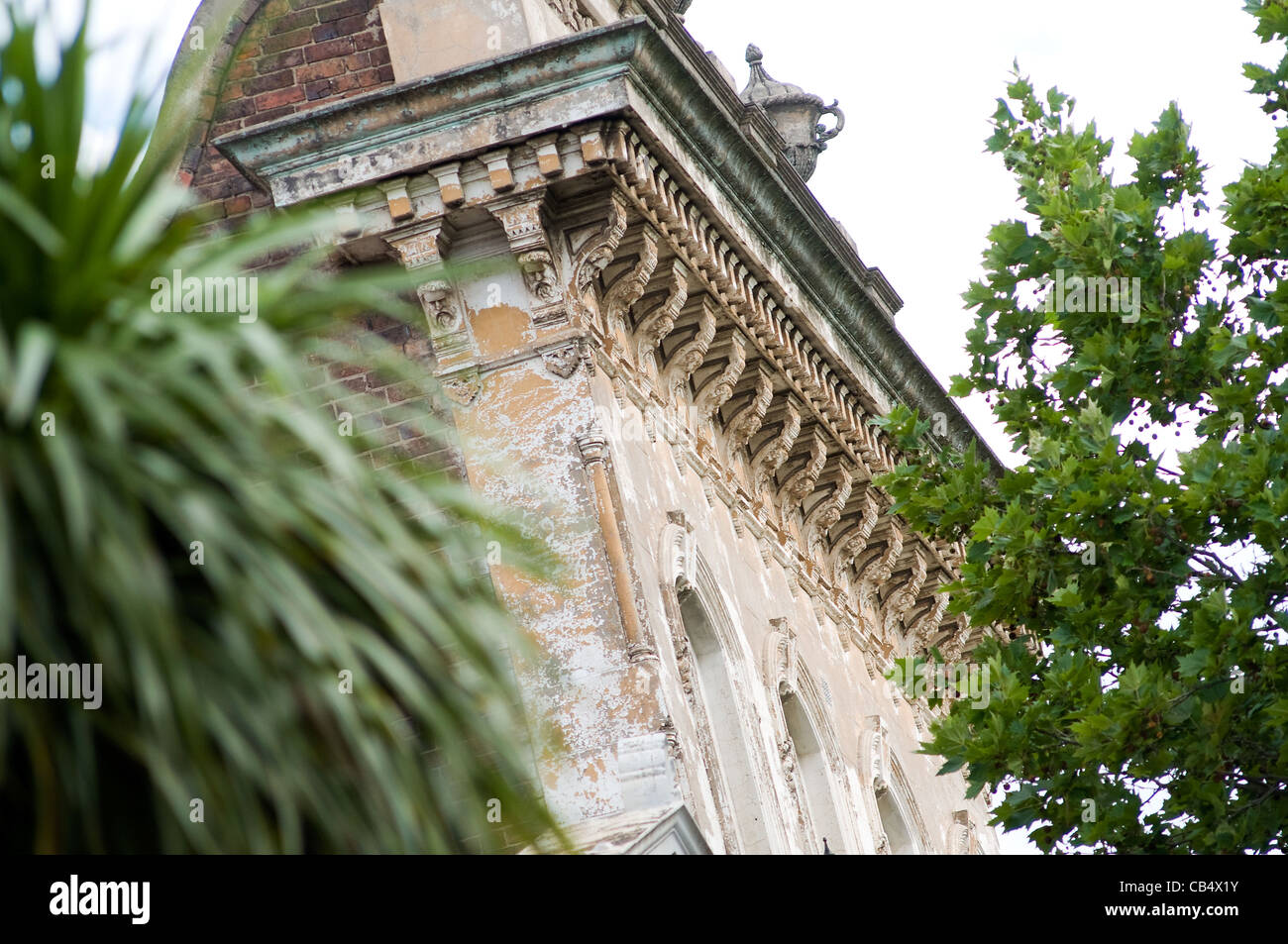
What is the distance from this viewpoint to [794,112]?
23.2 metres

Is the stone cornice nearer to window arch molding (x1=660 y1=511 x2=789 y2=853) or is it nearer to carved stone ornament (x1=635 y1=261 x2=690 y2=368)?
carved stone ornament (x1=635 y1=261 x2=690 y2=368)

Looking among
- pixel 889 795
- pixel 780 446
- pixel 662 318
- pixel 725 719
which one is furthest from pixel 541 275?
pixel 889 795

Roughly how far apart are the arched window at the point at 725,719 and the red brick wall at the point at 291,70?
4.20 metres

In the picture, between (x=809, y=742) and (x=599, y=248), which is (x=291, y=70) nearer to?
(x=599, y=248)

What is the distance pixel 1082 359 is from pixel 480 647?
29.2 ft

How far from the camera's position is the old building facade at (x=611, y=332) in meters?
13.3

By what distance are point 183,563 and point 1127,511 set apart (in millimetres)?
8740

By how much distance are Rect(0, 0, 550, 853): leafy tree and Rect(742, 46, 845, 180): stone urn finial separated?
17575mm

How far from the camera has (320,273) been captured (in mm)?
14672

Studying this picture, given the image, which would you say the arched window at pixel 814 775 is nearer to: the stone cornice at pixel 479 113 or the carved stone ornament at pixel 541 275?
the carved stone ornament at pixel 541 275

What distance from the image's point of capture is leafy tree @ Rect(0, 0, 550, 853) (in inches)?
204

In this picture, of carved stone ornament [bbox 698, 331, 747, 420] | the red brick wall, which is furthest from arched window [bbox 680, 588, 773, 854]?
the red brick wall
